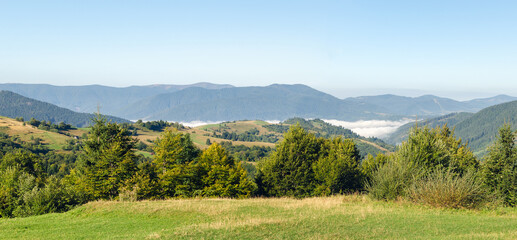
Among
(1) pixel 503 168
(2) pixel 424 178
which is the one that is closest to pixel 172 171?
(2) pixel 424 178

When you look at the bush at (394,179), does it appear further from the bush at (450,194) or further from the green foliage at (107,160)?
the green foliage at (107,160)

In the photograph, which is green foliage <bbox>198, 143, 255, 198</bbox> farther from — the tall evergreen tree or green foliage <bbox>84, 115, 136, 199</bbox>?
green foliage <bbox>84, 115, 136, 199</bbox>

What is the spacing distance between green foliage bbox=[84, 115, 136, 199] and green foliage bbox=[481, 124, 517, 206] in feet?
150

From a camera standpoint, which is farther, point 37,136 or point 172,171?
point 37,136

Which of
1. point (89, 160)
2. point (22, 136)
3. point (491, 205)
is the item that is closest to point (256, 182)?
point (89, 160)

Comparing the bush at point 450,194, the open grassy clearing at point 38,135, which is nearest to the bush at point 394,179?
the bush at point 450,194

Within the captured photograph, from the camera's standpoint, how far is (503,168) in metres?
41.7

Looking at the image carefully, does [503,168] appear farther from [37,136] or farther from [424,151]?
[37,136]

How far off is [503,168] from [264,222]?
33266mm

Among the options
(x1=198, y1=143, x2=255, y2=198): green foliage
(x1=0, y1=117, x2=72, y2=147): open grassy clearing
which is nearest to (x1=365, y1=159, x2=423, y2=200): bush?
(x1=198, y1=143, x2=255, y2=198): green foliage

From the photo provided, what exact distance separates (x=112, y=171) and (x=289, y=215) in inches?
1099

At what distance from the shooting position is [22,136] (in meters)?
184

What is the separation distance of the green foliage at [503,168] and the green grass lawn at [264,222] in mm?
12283

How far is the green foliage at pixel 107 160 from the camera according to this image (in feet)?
149
